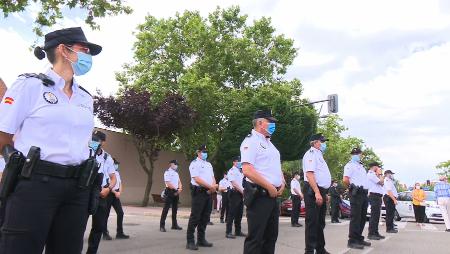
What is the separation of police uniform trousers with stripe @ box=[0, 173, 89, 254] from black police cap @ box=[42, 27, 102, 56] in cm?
95

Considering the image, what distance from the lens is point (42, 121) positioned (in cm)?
290

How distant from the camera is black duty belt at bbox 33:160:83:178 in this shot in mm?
2775

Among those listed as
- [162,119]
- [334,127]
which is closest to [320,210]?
[162,119]

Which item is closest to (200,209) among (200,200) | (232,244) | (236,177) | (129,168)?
(200,200)

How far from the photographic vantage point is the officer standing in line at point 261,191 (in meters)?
5.25

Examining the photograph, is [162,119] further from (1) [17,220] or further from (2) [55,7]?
(1) [17,220]

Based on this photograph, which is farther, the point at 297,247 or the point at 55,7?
the point at 55,7

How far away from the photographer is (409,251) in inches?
362

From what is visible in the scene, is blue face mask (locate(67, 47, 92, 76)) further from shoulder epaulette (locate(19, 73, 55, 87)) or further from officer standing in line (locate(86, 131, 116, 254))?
officer standing in line (locate(86, 131, 116, 254))

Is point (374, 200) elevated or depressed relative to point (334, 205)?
depressed

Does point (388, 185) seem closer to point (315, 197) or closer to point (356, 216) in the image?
point (356, 216)

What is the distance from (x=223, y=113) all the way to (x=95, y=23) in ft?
60.3

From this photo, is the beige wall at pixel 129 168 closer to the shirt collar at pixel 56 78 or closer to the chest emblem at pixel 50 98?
the shirt collar at pixel 56 78

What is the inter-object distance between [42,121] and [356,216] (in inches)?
297
